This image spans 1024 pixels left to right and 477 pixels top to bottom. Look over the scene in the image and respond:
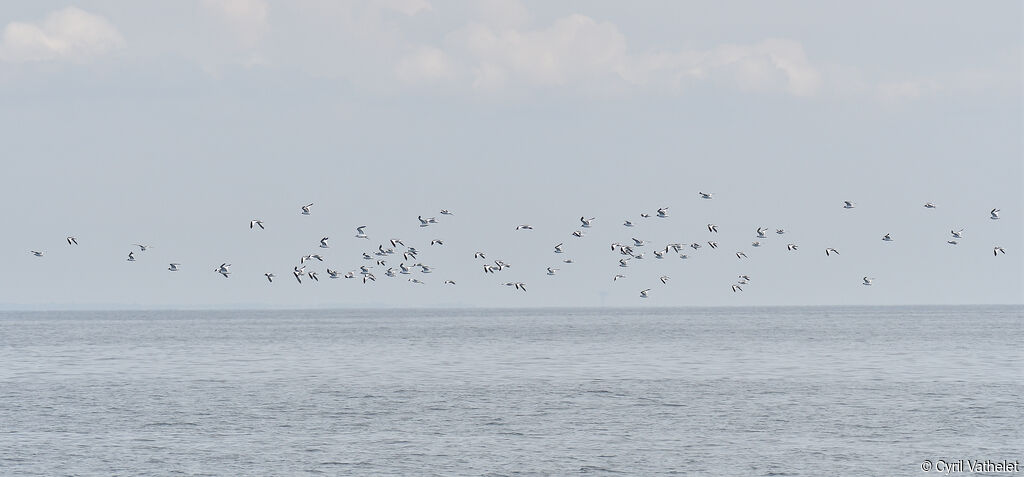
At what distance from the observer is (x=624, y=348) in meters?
113

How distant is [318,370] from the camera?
271 feet

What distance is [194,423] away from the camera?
166ft

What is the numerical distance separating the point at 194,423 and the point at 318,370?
1258 inches

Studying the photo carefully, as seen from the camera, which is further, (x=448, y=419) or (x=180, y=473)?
(x=448, y=419)

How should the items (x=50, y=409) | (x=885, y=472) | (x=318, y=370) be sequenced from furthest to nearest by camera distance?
(x=318, y=370) < (x=50, y=409) < (x=885, y=472)

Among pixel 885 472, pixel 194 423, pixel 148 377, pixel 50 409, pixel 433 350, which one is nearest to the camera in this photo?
pixel 885 472

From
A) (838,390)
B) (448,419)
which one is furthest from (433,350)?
(448,419)

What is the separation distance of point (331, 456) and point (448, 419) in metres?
10.2

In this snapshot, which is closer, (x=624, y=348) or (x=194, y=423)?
(x=194, y=423)

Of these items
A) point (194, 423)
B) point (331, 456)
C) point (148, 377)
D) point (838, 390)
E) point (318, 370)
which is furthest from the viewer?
point (318, 370)

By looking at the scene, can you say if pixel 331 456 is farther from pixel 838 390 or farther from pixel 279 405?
pixel 838 390

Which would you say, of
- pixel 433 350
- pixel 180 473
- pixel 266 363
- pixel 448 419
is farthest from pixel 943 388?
pixel 433 350

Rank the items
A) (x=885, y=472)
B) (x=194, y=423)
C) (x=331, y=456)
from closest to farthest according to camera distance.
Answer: (x=885, y=472)
(x=331, y=456)
(x=194, y=423)

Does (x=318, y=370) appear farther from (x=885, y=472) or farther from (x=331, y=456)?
(x=885, y=472)
